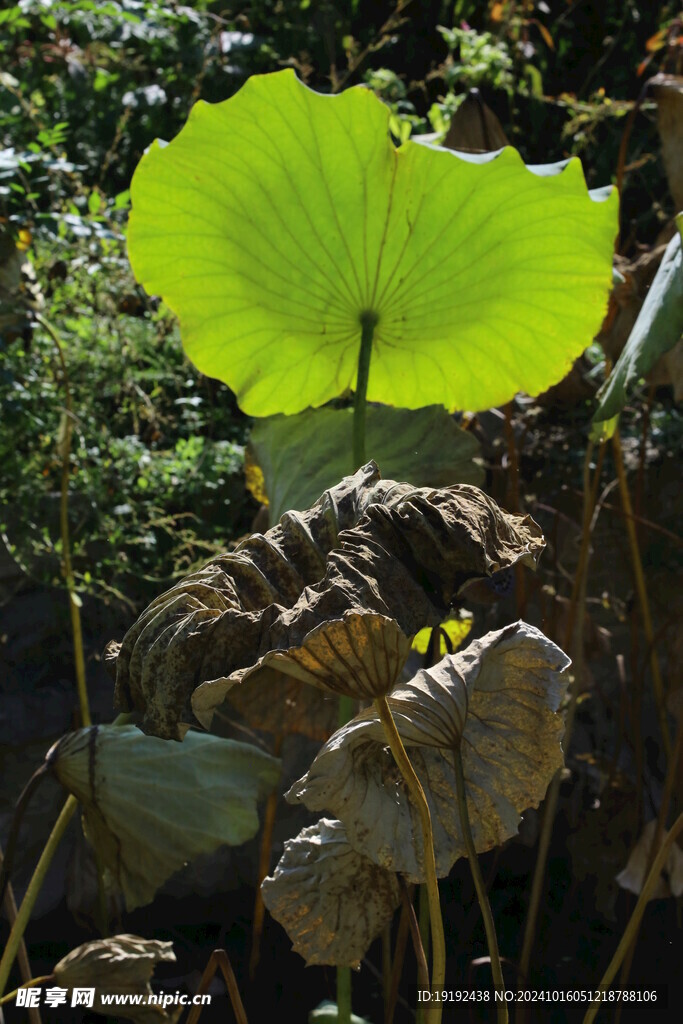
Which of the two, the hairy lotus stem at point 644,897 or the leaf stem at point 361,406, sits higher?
the leaf stem at point 361,406

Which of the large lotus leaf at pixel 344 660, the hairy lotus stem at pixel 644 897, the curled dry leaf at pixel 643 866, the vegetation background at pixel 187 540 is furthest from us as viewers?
the vegetation background at pixel 187 540

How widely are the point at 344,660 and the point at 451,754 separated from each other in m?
0.24

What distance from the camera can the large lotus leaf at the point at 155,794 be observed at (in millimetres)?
1040

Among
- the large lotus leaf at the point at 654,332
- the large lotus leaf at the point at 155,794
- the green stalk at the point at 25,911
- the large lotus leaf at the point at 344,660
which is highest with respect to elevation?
the large lotus leaf at the point at 654,332

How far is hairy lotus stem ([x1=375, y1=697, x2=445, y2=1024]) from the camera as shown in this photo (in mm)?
604

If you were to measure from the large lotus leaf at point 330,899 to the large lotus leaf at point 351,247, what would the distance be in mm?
591

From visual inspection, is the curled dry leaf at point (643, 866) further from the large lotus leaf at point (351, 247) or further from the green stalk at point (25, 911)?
the green stalk at point (25, 911)

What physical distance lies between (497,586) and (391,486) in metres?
0.70

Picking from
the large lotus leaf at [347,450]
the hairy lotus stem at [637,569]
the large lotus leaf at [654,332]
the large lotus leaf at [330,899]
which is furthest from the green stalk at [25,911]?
the hairy lotus stem at [637,569]

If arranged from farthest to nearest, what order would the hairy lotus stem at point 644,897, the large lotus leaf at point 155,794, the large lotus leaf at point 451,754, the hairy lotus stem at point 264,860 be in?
1. the hairy lotus stem at point 264,860
2. the large lotus leaf at point 155,794
3. the hairy lotus stem at point 644,897
4. the large lotus leaf at point 451,754

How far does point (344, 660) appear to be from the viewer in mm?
571

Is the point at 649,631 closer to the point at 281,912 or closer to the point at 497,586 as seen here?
the point at 497,586

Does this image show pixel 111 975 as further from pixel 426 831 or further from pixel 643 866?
pixel 643 866

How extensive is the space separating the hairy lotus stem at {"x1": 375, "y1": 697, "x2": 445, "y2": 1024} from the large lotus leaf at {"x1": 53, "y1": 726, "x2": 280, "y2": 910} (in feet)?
1.50
